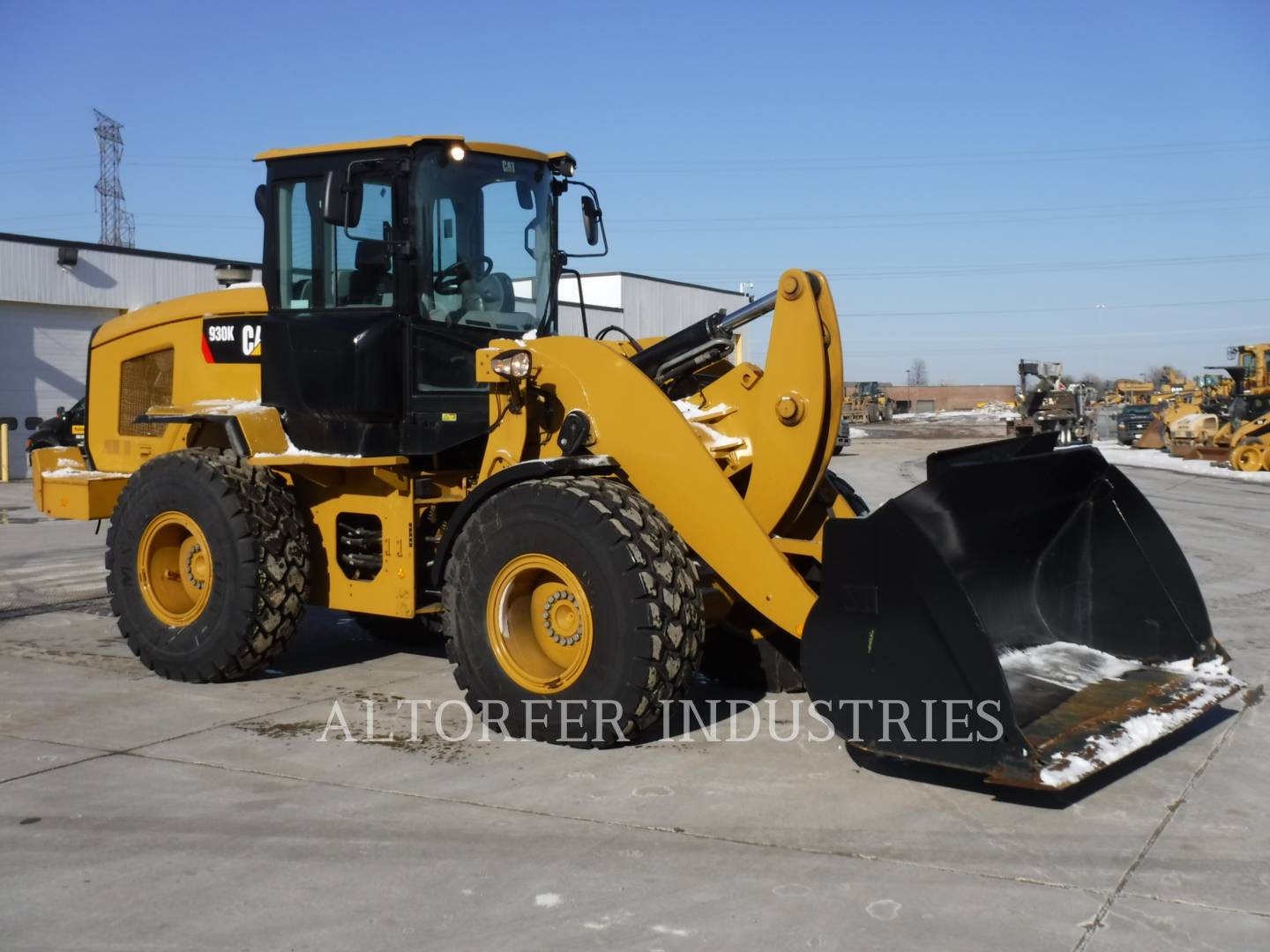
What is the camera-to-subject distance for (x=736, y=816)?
192 inches

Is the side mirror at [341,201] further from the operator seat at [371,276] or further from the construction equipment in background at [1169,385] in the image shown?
the construction equipment in background at [1169,385]

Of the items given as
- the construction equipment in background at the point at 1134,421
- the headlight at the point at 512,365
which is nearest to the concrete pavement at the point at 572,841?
the headlight at the point at 512,365

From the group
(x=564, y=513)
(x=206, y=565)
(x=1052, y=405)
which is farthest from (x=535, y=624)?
(x=1052, y=405)

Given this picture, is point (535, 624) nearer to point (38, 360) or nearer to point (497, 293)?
point (497, 293)

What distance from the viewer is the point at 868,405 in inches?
2837

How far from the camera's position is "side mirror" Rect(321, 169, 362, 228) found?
6.23 metres

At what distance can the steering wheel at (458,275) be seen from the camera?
6.88 meters

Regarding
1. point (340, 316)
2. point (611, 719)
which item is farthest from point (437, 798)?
point (340, 316)

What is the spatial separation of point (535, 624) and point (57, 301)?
25.5 m

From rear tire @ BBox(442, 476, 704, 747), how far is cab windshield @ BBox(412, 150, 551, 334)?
1.51 m

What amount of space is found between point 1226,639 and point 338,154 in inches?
251

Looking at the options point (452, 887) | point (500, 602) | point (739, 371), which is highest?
point (739, 371)

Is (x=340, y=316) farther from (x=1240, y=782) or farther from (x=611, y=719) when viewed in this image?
(x=1240, y=782)

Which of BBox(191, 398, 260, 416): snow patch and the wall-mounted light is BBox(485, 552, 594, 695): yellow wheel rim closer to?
BBox(191, 398, 260, 416): snow patch
